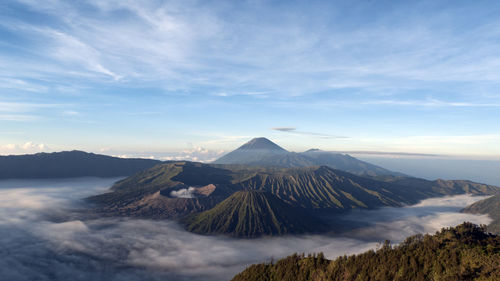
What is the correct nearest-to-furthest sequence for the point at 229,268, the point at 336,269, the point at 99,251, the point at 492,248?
the point at 492,248 → the point at 336,269 → the point at 229,268 → the point at 99,251

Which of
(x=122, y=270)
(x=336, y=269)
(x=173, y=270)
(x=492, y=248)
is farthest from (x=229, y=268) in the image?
(x=492, y=248)

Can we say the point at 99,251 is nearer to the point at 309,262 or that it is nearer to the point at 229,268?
the point at 229,268

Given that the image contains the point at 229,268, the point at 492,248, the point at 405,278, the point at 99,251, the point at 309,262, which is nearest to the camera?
the point at 405,278

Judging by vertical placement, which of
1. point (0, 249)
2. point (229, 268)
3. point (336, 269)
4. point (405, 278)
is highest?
point (405, 278)

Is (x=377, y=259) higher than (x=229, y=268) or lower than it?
higher

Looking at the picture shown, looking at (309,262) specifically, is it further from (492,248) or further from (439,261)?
(492,248)

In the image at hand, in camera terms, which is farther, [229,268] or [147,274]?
[229,268]

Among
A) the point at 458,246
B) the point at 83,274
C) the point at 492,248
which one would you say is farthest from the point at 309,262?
the point at 83,274
